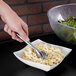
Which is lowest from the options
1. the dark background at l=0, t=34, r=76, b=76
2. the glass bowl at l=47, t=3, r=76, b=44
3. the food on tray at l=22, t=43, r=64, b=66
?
the dark background at l=0, t=34, r=76, b=76

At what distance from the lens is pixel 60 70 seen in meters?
0.96

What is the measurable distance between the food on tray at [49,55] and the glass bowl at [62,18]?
0.34 feet

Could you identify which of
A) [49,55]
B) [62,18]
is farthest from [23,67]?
[62,18]

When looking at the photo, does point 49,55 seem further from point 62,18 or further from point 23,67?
point 62,18

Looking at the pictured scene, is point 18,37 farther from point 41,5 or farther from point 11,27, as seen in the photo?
point 41,5

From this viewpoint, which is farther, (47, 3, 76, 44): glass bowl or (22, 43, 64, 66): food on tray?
(47, 3, 76, 44): glass bowl

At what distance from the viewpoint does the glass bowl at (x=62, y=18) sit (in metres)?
1.04

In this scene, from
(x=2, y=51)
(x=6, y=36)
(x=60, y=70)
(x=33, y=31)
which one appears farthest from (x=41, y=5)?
(x=60, y=70)

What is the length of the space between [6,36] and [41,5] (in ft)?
1.09

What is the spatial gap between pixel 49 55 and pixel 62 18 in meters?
0.42

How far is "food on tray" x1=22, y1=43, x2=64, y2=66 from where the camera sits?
92 cm

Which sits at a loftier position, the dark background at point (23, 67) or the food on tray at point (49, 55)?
the food on tray at point (49, 55)

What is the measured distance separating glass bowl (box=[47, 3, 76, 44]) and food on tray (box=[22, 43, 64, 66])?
10 cm

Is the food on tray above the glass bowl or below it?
below
